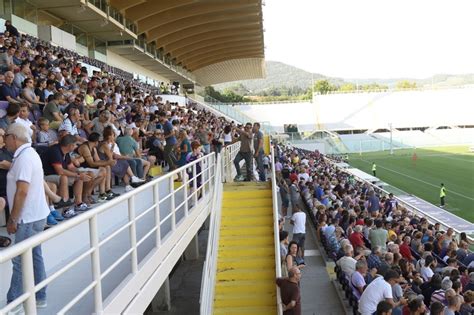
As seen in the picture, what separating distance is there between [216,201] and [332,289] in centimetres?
350

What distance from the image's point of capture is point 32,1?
25.2 m

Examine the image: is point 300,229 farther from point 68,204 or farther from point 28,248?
point 28,248

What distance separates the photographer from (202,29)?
47.3m

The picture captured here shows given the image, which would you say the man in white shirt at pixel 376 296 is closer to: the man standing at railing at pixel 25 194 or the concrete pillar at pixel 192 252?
the man standing at railing at pixel 25 194

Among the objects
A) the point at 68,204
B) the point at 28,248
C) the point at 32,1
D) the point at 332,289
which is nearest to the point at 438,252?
the point at 332,289

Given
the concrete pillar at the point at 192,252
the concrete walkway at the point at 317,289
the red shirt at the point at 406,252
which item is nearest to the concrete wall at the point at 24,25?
the concrete pillar at the point at 192,252

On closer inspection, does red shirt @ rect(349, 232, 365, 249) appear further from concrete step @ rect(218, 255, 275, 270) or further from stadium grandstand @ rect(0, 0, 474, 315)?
concrete step @ rect(218, 255, 275, 270)

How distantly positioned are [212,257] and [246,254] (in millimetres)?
1513

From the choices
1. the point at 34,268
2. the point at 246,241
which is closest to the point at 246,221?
the point at 246,241

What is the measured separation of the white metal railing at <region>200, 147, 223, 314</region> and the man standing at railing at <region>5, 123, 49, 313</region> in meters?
3.60

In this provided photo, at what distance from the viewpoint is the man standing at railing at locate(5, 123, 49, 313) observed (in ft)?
13.7

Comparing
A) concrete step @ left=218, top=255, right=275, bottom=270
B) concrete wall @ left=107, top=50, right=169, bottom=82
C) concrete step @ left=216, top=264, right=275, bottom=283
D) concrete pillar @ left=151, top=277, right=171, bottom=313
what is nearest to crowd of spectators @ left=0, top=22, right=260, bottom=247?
concrete step @ left=218, top=255, right=275, bottom=270

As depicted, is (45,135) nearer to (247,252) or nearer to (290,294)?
(290,294)

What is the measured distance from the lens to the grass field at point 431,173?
105 ft
